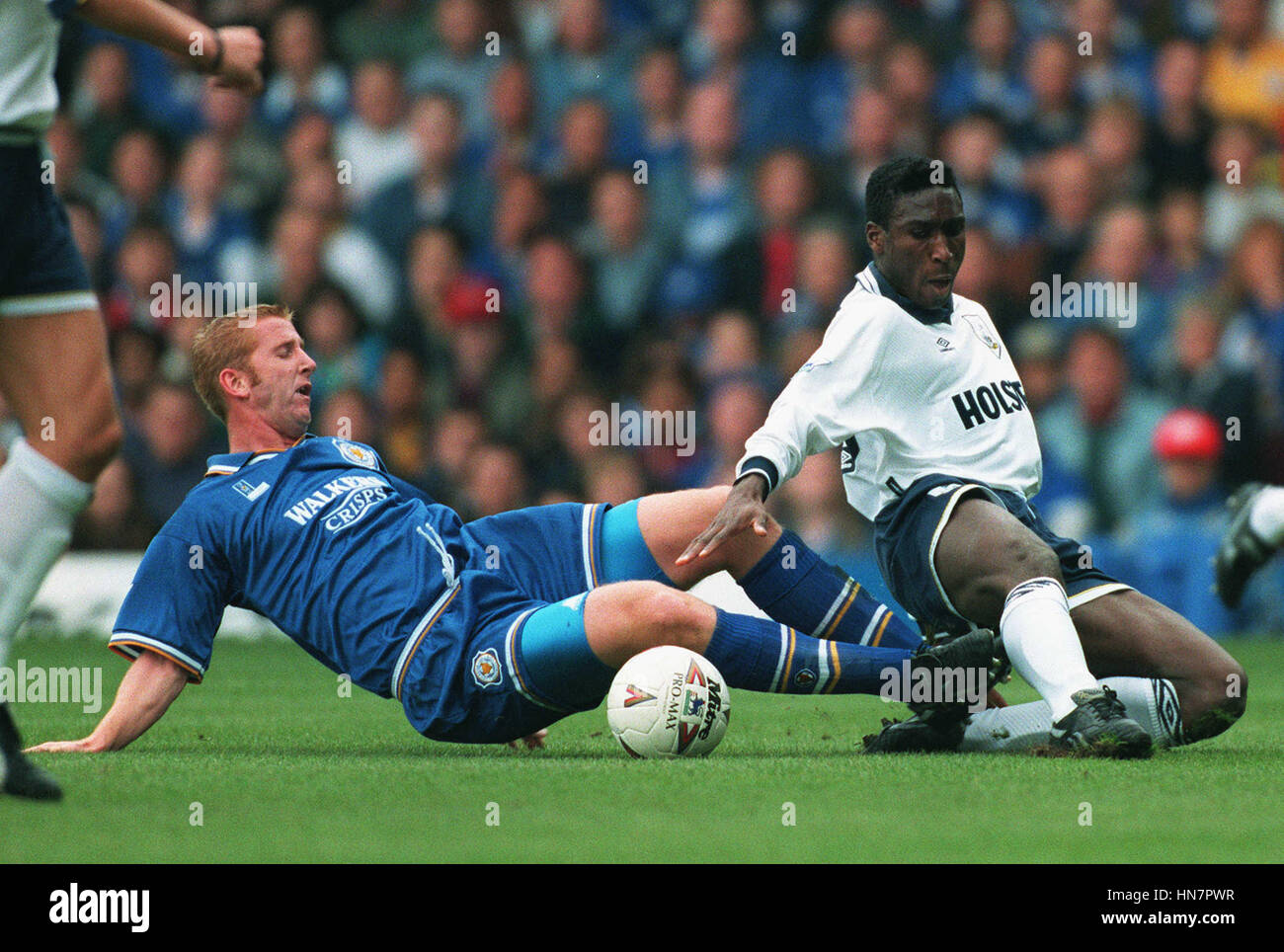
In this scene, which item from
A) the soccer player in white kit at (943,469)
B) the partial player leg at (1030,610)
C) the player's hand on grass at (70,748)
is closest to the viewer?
the partial player leg at (1030,610)

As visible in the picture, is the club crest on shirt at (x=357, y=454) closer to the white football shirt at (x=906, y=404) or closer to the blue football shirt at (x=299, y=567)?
the blue football shirt at (x=299, y=567)

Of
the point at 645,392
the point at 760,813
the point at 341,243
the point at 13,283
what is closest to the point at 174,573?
the point at 13,283

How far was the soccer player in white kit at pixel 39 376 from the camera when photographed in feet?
12.9

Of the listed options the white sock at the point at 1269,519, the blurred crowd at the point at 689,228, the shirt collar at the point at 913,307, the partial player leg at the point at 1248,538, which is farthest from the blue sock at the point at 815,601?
the blurred crowd at the point at 689,228

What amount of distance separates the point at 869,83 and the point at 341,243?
139 inches

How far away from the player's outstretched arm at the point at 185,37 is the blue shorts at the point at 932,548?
88.8 inches

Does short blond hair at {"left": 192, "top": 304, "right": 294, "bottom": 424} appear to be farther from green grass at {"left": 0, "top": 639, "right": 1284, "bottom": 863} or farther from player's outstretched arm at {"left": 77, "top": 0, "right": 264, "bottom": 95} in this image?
player's outstretched arm at {"left": 77, "top": 0, "right": 264, "bottom": 95}

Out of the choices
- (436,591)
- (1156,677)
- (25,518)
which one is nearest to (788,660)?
(436,591)

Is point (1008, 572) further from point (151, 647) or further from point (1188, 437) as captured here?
point (1188, 437)

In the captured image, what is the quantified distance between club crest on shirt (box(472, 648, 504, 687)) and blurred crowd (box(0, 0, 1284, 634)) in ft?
16.6

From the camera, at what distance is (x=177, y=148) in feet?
40.0

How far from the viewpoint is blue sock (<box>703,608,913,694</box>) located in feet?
16.3

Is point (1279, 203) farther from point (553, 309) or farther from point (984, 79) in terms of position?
point (553, 309)

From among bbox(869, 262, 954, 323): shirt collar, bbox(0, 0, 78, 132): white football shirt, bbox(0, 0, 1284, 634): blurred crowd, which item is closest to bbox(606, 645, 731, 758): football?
bbox(869, 262, 954, 323): shirt collar
